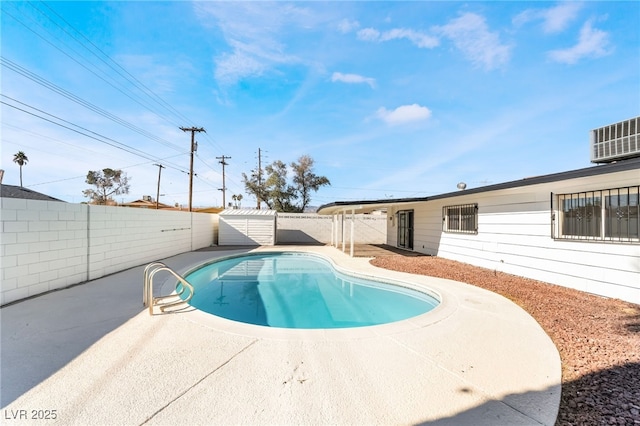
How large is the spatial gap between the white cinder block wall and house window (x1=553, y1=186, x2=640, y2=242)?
10.7 m

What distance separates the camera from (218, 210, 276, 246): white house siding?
50.0ft

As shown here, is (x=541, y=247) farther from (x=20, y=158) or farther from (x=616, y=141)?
(x=20, y=158)

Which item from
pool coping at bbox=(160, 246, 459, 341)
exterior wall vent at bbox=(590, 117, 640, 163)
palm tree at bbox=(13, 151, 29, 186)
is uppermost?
palm tree at bbox=(13, 151, 29, 186)

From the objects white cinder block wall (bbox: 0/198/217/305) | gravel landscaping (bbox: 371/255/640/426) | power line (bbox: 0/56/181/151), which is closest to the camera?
gravel landscaping (bbox: 371/255/640/426)

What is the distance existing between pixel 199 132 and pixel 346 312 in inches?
706

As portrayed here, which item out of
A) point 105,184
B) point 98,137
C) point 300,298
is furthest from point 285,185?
point 105,184

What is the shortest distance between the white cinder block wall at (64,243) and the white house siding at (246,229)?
579cm

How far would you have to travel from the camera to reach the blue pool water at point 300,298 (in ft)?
16.5

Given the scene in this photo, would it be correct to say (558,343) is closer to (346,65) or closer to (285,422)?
(285,422)

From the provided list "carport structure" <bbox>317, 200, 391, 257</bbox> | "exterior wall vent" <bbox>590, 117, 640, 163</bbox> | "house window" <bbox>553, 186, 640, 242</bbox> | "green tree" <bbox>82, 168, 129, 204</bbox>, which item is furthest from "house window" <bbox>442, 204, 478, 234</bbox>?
"green tree" <bbox>82, 168, 129, 204</bbox>

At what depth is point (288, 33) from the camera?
8383 mm

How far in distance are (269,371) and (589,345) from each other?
11.9 ft

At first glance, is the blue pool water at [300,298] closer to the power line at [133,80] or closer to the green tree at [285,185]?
the power line at [133,80]

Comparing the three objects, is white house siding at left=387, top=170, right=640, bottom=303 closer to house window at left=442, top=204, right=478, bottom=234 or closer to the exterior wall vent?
house window at left=442, top=204, right=478, bottom=234
